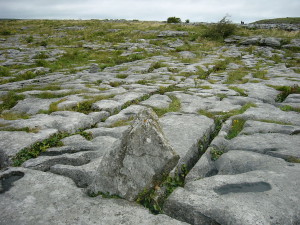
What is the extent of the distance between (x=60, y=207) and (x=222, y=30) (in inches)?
1244

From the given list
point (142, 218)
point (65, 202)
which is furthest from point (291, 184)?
point (65, 202)

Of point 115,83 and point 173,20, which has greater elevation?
point 173,20

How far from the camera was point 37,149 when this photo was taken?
224 inches

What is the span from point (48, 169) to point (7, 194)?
1065 mm

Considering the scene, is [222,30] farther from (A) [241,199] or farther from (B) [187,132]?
(A) [241,199]

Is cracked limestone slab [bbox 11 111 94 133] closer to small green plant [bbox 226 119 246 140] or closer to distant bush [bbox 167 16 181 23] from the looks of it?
small green plant [bbox 226 119 246 140]

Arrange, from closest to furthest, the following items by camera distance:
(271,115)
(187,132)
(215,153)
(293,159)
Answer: (293,159), (215,153), (187,132), (271,115)

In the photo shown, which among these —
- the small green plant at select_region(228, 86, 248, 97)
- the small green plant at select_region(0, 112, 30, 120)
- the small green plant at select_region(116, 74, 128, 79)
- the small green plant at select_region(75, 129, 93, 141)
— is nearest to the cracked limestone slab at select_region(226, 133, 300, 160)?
the small green plant at select_region(75, 129, 93, 141)

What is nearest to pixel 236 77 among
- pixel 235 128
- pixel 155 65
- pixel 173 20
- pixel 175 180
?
pixel 155 65

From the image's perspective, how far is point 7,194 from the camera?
3.95m

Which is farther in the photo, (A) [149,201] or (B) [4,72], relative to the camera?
(B) [4,72]

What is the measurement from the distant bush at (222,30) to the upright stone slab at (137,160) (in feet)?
97.3

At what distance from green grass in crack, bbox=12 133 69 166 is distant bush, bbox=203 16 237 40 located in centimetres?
2846

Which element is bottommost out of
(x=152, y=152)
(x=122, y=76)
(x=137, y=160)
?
(x=122, y=76)
